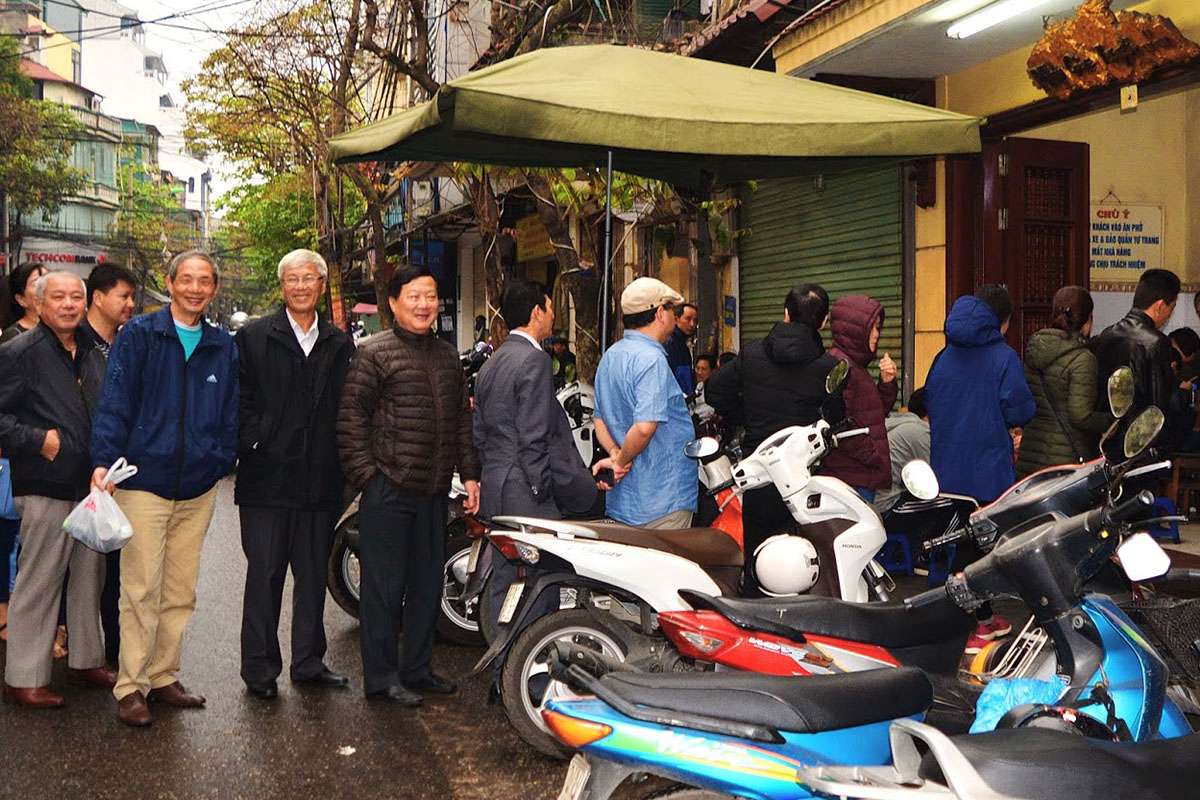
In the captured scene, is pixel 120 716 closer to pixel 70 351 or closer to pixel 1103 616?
pixel 70 351

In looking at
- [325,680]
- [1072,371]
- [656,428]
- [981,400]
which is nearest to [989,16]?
[1072,371]

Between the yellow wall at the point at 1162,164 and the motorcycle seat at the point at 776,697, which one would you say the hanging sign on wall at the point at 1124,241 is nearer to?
the yellow wall at the point at 1162,164

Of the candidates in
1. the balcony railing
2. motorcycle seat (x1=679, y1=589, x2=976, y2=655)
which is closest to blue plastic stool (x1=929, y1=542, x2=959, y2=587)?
motorcycle seat (x1=679, y1=589, x2=976, y2=655)

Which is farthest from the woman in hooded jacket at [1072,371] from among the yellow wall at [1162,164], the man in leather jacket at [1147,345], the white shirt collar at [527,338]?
the yellow wall at [1162,164]

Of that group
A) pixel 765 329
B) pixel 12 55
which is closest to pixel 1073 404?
pixel 765 329

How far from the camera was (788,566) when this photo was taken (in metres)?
5.16

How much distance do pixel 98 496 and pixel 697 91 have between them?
11.2 ft

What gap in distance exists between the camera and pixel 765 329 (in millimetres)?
13750

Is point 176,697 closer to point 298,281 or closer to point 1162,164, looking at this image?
point 298,281

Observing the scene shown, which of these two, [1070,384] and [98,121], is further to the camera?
[98,121]

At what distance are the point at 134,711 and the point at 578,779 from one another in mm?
3469

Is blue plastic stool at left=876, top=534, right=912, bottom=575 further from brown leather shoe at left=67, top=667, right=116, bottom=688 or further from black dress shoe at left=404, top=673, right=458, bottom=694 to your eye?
brown leather shoe at left=67, top=667, right=116, bottom=688

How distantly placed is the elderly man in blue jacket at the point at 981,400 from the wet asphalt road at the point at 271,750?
9.59 ft

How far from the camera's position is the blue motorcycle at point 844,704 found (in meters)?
2.54
